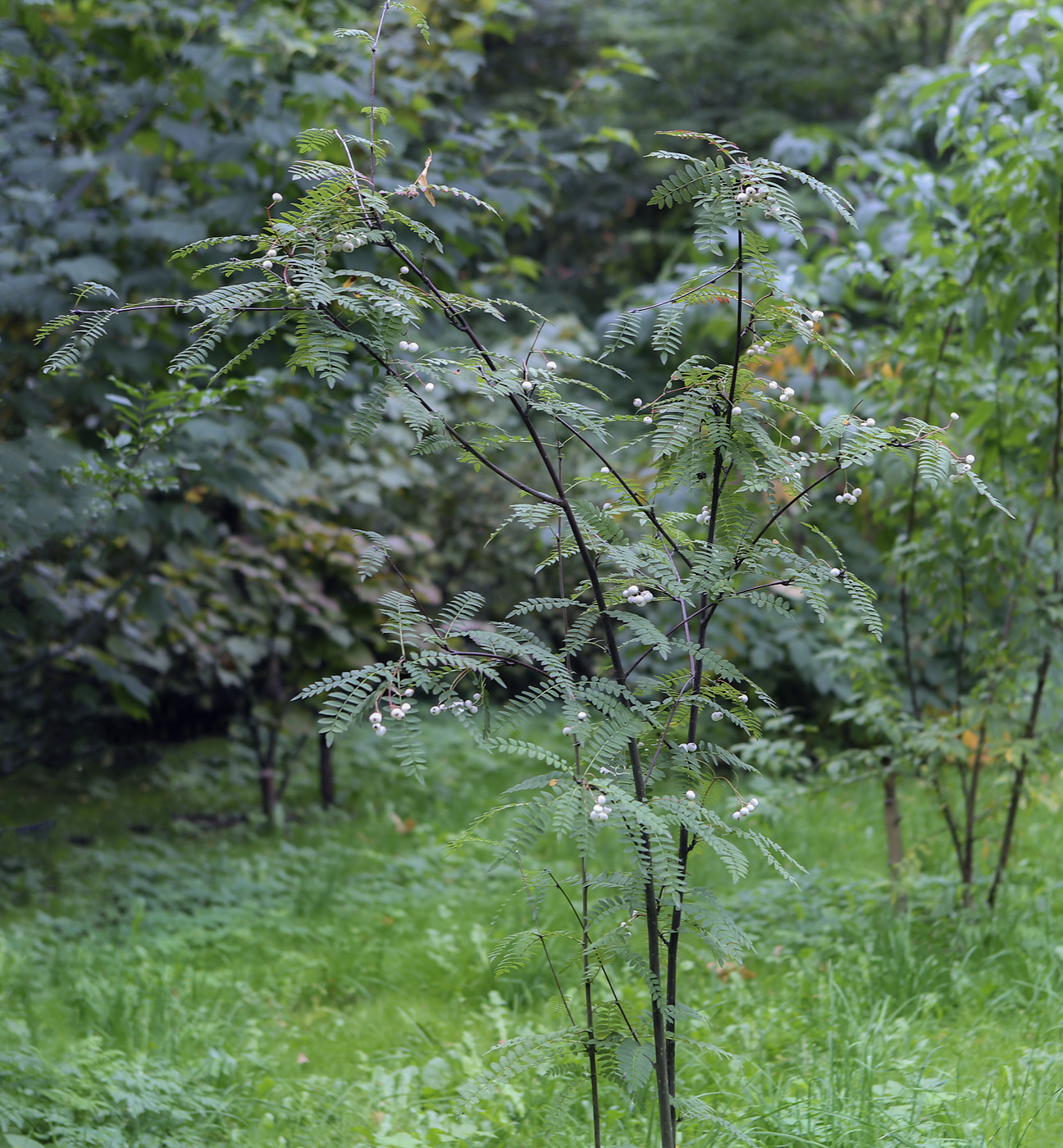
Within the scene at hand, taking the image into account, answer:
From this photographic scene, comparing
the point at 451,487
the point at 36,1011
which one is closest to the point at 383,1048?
the point at 36,1011

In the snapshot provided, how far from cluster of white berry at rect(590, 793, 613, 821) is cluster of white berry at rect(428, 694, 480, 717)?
0.72 ft

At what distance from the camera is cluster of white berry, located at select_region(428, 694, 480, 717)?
1347 mm

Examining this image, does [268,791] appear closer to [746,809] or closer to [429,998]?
[429,998]

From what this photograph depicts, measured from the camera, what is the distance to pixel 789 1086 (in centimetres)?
211

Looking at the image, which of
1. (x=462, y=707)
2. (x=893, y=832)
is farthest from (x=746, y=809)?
(x=893, y=832)

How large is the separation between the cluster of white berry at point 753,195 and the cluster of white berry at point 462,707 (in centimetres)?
79

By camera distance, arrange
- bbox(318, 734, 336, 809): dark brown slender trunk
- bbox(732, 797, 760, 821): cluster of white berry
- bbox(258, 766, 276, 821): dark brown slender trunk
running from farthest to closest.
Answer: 1. bbox(318, 734, 336, 809): dark brown slender trunk
2. bbox(258, 766, 276, 821): dark brown slender trunk
3. bbox(732, 797, 760, 821): cluster of white berry

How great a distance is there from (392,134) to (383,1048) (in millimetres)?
2948

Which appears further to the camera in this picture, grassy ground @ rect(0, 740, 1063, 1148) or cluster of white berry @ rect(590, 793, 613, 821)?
grassy ground @ rect(0, 740, 1063, 1148)

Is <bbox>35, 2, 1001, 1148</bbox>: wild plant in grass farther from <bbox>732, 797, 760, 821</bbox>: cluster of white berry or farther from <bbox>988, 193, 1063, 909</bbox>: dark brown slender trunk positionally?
<bbox>988, 193, 1063, 909</bbox>: dark brown slender trunk

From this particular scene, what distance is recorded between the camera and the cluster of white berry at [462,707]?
1347mm

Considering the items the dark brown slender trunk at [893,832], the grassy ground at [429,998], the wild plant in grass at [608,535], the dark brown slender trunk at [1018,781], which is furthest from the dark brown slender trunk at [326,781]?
the wild plant in grass at [608,535]

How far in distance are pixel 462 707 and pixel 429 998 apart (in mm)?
1848

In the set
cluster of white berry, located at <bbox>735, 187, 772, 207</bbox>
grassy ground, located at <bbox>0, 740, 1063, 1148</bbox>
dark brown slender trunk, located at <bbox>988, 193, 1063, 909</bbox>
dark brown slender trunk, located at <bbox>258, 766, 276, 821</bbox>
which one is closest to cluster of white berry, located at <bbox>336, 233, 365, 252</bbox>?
cluster of white berry, located at <bbox>735, 187, 772, 207</bbox>
